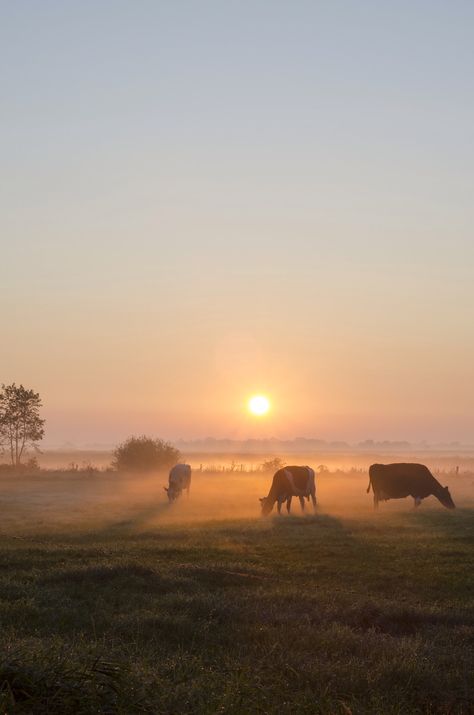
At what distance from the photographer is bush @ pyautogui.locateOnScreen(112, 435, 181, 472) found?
65.0 meters

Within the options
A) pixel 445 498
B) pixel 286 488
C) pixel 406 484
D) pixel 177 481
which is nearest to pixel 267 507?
pixel 286 488

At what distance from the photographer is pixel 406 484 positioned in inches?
1419

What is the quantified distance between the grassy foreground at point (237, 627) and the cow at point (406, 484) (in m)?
15.4

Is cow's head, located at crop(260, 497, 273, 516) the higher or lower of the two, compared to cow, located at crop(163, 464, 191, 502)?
lower

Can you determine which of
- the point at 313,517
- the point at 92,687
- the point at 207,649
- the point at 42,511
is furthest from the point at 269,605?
the point at 42,511

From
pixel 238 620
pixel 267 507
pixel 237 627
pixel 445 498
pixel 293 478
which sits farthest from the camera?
pixel 445 498

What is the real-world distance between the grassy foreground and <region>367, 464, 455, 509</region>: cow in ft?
50.4

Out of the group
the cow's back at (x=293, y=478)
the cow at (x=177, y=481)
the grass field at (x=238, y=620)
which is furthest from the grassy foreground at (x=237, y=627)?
the cow at (x=177, y=481)

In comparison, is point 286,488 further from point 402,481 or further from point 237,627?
point 237,627

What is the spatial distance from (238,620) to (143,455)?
181 ft

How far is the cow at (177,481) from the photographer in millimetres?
40969

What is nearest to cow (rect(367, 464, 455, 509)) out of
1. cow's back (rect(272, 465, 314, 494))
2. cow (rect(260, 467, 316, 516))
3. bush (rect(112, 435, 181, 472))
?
cow's back (rect(272, 465, 314, 494))

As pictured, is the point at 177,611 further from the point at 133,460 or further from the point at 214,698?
the point at 133,460

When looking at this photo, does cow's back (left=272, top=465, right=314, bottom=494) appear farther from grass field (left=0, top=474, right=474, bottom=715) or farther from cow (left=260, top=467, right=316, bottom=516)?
grass field (left=0, top=474, right=474, bottom=715)
